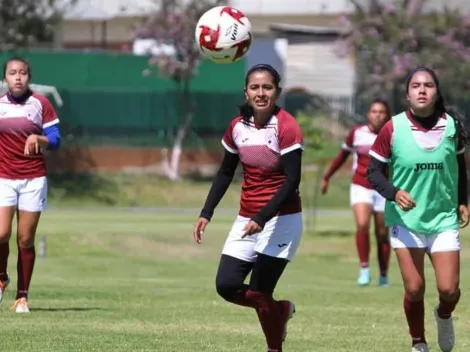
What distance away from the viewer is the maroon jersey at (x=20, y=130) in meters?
13.0

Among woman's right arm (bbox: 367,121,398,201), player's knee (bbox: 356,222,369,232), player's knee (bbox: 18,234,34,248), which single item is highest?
woman's right arm (bbox: 367,121,398,201)

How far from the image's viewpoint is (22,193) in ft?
42.8

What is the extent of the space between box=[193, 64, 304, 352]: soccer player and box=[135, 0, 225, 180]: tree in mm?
35455

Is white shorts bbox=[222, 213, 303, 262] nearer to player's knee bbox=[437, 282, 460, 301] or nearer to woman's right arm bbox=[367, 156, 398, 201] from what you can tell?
woman's right arm bbox=[367, 156, 398, 201]

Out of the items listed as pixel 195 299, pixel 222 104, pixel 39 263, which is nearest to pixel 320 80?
pixel 222 104

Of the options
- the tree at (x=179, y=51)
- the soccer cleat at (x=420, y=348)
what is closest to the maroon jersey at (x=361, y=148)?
the soccer cleat at (x=420, y=348)

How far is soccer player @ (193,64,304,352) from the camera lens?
9836mm

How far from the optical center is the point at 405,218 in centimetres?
1016

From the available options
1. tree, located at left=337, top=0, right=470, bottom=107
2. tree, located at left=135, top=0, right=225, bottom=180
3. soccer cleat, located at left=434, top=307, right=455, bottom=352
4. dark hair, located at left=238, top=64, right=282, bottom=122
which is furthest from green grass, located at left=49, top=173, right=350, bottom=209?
dark hair, located at left=238, top=64, right=282, bottom=122

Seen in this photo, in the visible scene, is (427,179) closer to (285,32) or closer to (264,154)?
(264,154)

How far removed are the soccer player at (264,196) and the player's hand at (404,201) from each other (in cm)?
70

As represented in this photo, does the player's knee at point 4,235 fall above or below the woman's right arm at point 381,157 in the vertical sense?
below

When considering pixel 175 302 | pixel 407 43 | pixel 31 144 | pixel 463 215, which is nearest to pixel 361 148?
pixel 175 302

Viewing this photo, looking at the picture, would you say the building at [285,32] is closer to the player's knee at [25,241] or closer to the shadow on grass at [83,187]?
the shadow on grass at [83,187]
